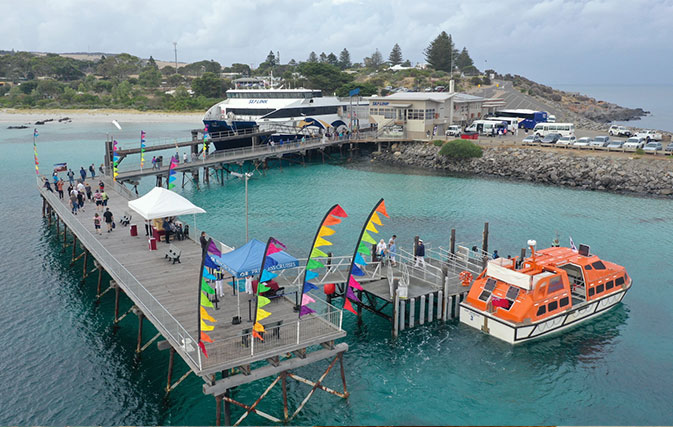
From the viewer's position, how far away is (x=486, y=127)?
71.8m

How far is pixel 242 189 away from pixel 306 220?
582 inches

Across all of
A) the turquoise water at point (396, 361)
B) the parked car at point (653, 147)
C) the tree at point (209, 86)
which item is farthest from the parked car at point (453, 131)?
the tree at point (209, 86)

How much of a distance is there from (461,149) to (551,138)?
1172 cm

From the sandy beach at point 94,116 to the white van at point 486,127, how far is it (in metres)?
71.4

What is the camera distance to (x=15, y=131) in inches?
4136

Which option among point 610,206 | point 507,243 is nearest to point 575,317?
point 507,243

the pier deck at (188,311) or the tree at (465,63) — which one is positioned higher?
the tree at (465,63)

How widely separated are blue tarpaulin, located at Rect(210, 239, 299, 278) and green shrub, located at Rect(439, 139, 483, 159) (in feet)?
149

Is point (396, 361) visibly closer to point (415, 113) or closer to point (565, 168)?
point (565, 168)

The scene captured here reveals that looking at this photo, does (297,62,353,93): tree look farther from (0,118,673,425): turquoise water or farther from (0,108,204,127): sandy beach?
(0,118,673,425): turquoise water

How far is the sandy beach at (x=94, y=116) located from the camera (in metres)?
125

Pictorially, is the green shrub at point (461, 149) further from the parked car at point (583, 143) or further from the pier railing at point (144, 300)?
the pier railing at point (144, 300)

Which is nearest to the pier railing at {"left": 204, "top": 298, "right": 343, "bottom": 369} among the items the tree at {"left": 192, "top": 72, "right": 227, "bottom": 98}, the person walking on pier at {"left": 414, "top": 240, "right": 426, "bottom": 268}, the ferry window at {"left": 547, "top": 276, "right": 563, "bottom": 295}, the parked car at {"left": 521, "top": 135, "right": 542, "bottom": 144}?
the person walking on pier at {"left": 414, "top": 240, "right": 426, "bottom": 268}

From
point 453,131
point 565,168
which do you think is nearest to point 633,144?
point 565,168
